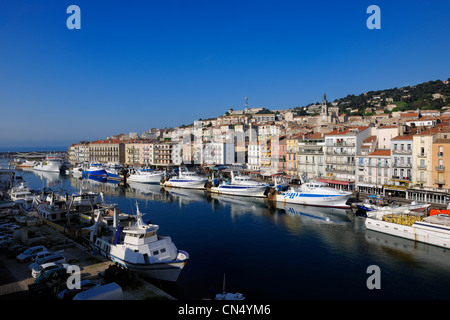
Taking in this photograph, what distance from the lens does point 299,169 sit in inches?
2586

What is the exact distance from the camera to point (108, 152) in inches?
5015

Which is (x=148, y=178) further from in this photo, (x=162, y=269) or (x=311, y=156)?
(x=162, y=269)

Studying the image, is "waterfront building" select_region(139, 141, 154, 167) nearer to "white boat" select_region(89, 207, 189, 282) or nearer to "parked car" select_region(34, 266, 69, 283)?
"white boat" select_region(89, 207, 189, 282)

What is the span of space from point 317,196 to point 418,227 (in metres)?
18.4

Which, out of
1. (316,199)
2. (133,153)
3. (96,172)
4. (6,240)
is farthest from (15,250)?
(133,153)

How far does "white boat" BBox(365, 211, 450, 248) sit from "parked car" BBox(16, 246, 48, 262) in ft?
101

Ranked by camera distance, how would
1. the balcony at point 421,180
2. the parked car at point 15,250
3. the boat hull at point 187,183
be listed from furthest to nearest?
the boat hull at point 187,183 < the balcony at point 421,180 < the parked car at point 15,250

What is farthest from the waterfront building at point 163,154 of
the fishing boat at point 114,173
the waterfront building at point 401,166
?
the waterfront building at point 401,166

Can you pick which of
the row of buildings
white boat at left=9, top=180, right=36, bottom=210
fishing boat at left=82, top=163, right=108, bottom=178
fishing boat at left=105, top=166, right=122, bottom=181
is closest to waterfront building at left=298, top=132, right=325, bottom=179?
the row of buildings

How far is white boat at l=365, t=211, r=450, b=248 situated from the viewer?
3001 cm

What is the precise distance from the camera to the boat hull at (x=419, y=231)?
97.8 ft

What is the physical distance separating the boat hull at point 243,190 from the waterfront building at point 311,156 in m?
10.7

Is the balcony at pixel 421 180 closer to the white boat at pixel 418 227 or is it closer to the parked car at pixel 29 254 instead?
the white boat at pixel 418 227
